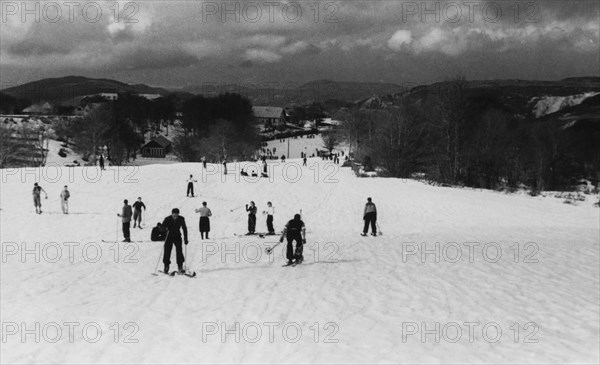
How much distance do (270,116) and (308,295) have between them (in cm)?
17134

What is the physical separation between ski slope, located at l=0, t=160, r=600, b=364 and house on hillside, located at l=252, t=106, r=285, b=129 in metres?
149

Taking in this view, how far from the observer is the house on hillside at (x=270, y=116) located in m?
175

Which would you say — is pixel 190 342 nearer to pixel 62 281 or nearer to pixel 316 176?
pixel 62 281

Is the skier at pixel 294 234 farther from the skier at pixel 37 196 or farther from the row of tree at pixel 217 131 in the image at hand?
the row of tree at pixel 217 131

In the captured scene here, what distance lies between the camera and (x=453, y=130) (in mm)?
51094

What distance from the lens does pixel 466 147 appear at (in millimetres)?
54438

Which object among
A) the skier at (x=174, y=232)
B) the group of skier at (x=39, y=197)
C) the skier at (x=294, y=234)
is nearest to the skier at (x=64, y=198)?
the group of skier at (x=39, y=197)

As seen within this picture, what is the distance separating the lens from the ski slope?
8695mm

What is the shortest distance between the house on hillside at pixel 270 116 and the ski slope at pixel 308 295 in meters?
149

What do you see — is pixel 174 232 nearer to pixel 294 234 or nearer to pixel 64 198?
pixel 294 234

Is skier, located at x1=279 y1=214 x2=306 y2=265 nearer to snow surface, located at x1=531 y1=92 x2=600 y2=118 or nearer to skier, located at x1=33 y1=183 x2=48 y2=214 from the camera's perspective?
skier, located at x1=33 y1=183 x2=48 y2=214

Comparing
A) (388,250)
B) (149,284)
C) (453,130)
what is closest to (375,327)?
(149,284)

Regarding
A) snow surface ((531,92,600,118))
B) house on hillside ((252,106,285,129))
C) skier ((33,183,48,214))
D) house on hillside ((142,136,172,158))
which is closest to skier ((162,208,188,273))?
skier ((33,183,48,214))

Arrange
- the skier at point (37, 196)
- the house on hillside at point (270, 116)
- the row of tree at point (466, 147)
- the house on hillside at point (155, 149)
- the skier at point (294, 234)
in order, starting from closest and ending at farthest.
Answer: the skier at point (294, 234) → the skier at point (37, 196) → the row of tree at point (466, 147) → the house on hillside at point (155, 149) → the house on hillside at point (270, 116)
